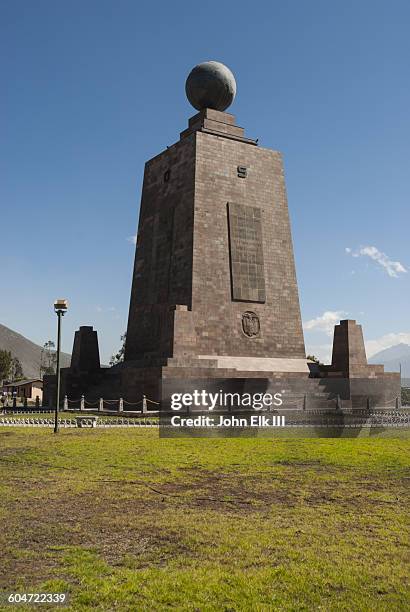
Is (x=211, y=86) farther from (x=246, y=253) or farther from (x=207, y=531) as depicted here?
(x=207, y=531)

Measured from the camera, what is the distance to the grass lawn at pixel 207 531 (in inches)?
193

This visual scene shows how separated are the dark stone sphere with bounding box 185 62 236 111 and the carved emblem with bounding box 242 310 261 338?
11.6 m

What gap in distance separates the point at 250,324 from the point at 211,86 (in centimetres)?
1278

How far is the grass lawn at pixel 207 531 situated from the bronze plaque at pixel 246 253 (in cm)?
1687

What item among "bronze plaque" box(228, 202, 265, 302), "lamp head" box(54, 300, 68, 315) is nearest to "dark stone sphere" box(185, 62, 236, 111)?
"bronze plaque" box(228, 202, 265, 302)

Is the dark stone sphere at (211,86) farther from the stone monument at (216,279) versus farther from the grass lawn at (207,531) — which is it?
the grass lawn at (207,531)

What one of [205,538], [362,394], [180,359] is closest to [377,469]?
[205,538]

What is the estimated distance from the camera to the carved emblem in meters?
28.6

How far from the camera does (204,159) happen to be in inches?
1164

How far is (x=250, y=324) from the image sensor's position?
2880 centimetres

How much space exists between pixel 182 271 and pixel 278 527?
2226 cm

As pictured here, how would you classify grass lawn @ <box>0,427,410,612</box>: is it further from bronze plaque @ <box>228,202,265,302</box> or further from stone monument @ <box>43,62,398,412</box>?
bronze plaque @ <box>228,202,265,302</box>

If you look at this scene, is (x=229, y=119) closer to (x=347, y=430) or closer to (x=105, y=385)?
(x=105, y=385)

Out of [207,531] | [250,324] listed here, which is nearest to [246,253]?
[250,324]
